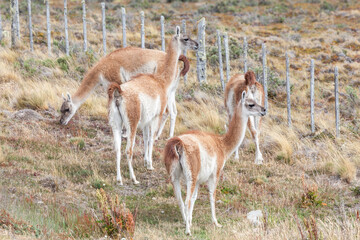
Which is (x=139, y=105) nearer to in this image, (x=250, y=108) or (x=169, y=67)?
(x=169, y=67)

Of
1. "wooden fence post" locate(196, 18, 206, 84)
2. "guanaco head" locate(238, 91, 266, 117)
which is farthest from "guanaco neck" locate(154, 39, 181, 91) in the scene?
"wooden fence post" locate(196, 18, 206, 84)

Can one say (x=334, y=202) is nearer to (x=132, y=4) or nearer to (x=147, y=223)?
(x=147, y=223)

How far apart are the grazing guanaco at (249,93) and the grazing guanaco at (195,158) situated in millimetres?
2642

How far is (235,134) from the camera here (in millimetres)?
7398

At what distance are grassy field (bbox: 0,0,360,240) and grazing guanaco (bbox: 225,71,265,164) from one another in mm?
583

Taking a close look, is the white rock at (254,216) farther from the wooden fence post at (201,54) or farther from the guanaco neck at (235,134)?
the wooden fence post at (201,54)

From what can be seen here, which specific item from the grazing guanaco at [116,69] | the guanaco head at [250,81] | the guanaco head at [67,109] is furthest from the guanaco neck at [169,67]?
the guanaco head at [67,109]

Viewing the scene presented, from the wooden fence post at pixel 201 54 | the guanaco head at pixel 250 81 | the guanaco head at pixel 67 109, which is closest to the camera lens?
the guanaco head at pixel 250 81

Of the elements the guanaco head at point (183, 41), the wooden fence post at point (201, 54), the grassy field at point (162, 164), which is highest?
the guanaco head at point (183, 41)

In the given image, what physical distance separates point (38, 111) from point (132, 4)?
26.7 meters

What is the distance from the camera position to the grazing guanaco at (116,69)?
35.2 feet

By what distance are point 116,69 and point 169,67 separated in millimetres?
1257

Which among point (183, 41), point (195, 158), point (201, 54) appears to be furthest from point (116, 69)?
point (201, 54)

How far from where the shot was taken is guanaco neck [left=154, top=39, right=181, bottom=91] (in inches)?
395
